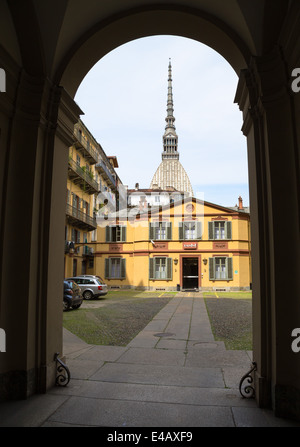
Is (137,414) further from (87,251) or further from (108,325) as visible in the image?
(87,251)

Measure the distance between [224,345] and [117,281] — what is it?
2325 cm

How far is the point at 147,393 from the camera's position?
4.37 metres

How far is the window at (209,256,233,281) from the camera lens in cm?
2794

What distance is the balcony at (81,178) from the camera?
89.0ft

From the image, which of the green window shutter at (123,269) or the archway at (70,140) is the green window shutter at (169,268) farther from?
the archway at (70,140)

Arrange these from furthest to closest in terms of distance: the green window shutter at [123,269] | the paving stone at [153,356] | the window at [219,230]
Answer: the green window shutter at [123,269] < the window at [219,230] < the paving stone at [153,356]

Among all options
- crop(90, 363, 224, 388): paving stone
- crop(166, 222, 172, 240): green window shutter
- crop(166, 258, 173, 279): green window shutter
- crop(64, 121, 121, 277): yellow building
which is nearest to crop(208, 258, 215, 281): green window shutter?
crop(166, 258, 173, 279): green window shutter

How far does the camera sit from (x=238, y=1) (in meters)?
4.18

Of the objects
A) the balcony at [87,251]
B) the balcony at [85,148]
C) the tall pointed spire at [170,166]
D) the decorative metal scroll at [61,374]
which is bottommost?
the decorative metal scroll at [61,374]

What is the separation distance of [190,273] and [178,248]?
701 centimetres

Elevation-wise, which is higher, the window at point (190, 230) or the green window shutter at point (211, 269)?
the window at point (190, 230)

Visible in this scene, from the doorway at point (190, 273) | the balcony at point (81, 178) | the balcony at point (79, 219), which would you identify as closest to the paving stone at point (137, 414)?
the balcony at point (79, 219)
